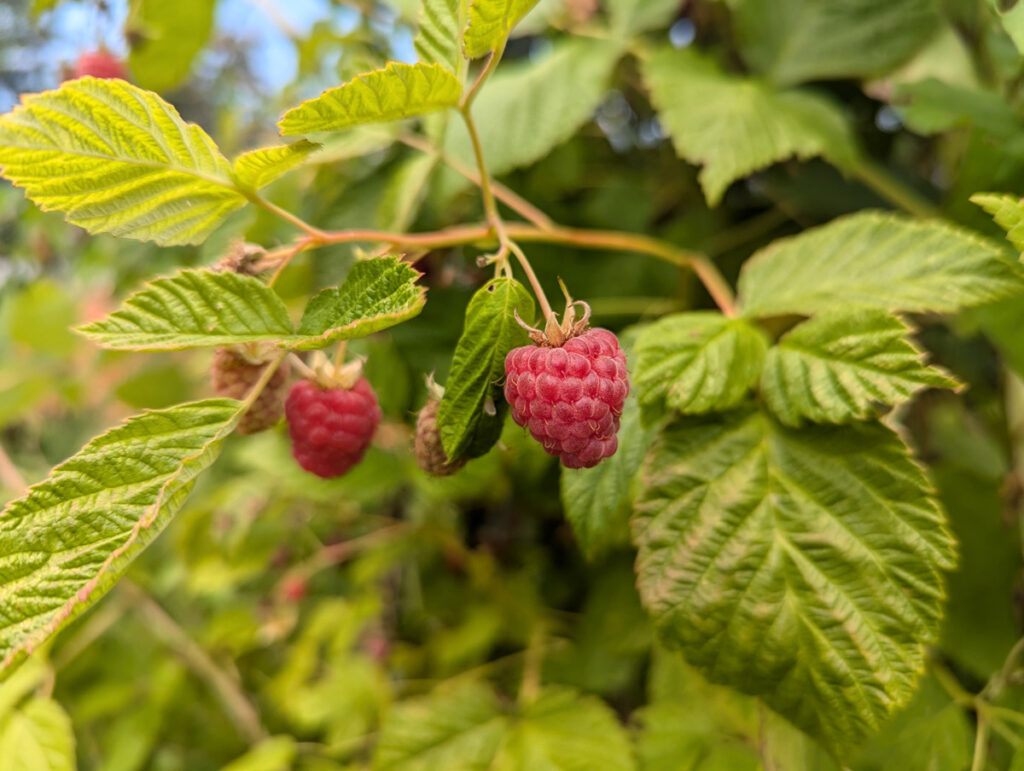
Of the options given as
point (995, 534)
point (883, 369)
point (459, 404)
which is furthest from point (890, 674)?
point (995, 534)

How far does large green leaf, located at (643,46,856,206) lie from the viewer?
31.4 inches

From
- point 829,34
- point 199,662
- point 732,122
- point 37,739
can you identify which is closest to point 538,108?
point 732,122

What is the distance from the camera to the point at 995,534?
2.69 feet

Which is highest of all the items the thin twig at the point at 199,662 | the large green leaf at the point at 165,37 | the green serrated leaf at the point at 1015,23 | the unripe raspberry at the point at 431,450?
the large green leaf at the point at 165,37

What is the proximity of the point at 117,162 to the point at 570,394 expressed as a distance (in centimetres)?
34

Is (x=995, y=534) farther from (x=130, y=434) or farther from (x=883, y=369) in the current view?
(x=130, y=434)

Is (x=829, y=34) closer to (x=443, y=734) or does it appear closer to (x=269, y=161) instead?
(x=269, y=161)

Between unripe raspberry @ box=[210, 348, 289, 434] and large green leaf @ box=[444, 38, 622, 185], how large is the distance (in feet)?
1.51

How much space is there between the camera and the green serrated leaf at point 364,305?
409 mm

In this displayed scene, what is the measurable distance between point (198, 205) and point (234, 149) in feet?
3.33

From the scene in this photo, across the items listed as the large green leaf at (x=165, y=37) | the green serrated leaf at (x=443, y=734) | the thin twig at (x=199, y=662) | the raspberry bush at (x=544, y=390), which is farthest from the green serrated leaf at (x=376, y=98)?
the thin twig at (x=199, y=662)

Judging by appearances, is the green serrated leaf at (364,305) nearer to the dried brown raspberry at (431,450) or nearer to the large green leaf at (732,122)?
the dried brown raspberry at (431,450)

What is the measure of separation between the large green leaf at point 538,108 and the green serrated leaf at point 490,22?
1.46 feet

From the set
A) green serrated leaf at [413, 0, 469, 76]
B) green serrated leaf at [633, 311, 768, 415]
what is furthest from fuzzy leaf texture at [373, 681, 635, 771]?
green serrated leaf at [413, 0, 469, 76]
